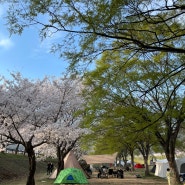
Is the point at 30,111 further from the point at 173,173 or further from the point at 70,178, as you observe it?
the point at 173,173

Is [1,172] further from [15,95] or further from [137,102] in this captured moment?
[137,102]

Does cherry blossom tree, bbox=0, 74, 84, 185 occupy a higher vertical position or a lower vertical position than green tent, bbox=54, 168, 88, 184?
higher

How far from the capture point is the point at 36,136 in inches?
686

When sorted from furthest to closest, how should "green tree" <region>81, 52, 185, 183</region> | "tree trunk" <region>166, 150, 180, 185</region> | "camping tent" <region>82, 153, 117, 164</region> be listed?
1. "camping tent" <region>82, 153, 117, 164</region>
2. "tree trunk" <region>166, 150, 180, 185</region>
3. "green tree" <region>81, 52, 185, 183</region>

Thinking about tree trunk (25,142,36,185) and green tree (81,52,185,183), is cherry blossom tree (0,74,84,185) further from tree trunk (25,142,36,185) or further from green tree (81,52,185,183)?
green tree (81,52,185,183)

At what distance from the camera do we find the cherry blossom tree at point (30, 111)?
57.0ft

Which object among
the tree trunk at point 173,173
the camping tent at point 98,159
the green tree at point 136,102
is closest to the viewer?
the green tree at point 136,102

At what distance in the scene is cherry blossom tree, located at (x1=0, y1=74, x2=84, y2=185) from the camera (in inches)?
684

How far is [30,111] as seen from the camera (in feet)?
60.7

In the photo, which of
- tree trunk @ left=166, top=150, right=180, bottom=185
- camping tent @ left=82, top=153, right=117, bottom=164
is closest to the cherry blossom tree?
tree trunk @ left=166, top=150, right=180, bottom=185

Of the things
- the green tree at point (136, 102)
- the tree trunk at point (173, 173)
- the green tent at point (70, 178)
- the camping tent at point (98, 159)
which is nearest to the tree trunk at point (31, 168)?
the green tent at point (70, 178)

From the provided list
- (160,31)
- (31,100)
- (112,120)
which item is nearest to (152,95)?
(112,120)

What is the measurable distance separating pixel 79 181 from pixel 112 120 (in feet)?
14.1

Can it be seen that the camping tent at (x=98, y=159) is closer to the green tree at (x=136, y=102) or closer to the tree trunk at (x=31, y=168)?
the green tree at (x=136, y=102)
